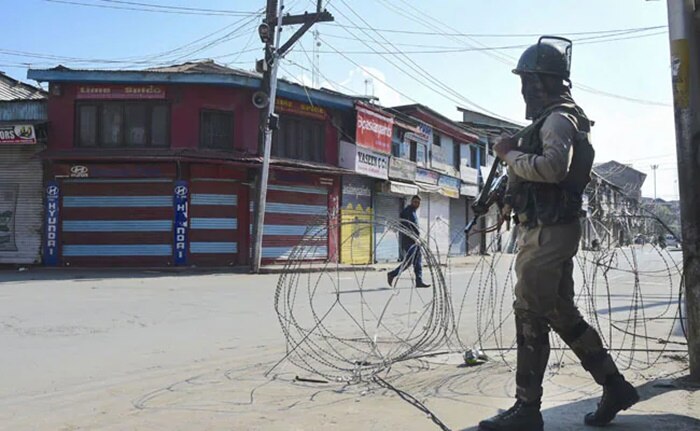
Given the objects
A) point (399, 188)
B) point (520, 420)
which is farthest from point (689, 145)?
point (399, 188)

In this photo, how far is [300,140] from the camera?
20797mm

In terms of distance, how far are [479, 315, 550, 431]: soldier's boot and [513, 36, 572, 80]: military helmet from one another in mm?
1319

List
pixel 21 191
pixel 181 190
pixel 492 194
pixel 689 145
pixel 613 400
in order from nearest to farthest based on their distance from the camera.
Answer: pixel 613 400 < pixel 492 194 < pixel 689 145 < pixel 181 190 < pixel 21 191

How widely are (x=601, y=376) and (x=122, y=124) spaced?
1777 centimetres

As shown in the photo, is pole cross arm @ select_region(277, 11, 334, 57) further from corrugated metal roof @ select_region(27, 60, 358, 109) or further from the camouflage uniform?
the camouflage uniform

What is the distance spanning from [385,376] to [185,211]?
14.8 m

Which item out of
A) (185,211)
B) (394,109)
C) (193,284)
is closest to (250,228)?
(185,211)

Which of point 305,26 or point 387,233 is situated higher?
point 305,26

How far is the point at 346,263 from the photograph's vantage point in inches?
853

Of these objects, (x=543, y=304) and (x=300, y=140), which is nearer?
(x=543, y=304)

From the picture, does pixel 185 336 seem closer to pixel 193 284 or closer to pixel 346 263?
pixel 193 284

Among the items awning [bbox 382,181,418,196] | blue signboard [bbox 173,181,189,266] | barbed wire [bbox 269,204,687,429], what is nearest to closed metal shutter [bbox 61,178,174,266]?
blue signboard [bbox 173,181,189,266]

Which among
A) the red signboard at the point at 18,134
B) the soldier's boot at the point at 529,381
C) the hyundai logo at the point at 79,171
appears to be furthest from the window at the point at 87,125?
the soldier's boot at the point at 529,381

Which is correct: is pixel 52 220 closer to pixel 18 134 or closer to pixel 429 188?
pixel 18 134
